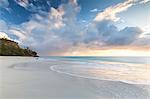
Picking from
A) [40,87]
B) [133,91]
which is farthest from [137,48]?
[40,87]

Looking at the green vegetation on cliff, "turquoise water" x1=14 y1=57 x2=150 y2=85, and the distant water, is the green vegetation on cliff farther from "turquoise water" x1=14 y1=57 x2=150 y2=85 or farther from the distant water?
the distant water

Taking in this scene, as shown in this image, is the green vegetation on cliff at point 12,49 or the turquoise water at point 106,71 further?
the green vegetation on cliff at point 12,49

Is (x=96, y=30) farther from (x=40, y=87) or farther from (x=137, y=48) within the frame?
(x=40, y=87)

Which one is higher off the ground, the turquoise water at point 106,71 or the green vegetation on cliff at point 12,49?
the green vegetation on cliff at point 12,49

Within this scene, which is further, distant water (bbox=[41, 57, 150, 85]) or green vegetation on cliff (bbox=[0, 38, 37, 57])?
green vegetation on cliff (bbox=[0, 38, 37, 57])

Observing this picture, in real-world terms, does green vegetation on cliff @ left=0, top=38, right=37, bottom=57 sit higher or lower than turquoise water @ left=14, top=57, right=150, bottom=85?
higher

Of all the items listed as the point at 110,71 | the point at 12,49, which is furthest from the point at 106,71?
the point at 12,49

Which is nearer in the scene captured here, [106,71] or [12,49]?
[106,71]

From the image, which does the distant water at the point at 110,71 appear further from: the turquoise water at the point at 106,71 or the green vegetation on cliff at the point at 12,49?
the green vegetation on cliff at the point at 12,49

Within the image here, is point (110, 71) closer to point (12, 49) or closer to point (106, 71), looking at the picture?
point (106, 71)

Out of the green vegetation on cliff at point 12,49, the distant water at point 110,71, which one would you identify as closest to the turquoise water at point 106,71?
the distant water at point 110,71

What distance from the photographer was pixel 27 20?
9.96ft

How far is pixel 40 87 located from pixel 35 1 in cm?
165

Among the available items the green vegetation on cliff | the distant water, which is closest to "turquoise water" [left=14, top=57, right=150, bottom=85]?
the distant water
